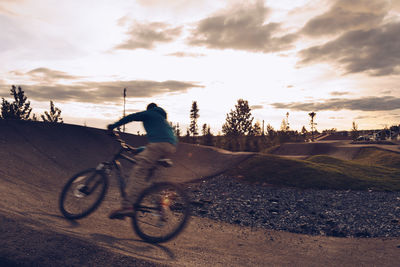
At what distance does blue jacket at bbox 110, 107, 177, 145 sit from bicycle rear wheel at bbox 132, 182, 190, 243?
0.86 metres

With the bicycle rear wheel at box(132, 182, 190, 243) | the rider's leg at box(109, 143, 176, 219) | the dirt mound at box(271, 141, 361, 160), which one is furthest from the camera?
the dirt mound at box(271, 141, 361, 160)

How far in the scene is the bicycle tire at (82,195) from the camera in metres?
5.47

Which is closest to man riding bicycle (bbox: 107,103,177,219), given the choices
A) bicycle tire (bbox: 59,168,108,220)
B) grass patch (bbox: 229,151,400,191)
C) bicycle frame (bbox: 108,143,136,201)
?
bicycle frame (bbox: 108,143,136,201)

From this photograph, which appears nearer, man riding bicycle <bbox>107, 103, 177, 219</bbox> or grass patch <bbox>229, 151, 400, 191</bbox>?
man riding bicycle <bbox>107, 103, 177, 219</bbox>

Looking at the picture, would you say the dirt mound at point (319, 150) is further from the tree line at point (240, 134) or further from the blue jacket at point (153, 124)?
the blue jacket at point (153, 124)

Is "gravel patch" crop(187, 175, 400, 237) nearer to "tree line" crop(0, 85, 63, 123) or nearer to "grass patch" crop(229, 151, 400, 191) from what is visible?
"grass patch" crop(229, 151, 400, 191)

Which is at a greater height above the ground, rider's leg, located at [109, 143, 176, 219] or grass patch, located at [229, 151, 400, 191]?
rider's leg, located at [109, 143, 176, 219]

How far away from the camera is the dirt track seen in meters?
3.78

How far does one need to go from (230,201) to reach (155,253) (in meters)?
6.69

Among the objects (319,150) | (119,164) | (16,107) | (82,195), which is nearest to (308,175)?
(119,164)

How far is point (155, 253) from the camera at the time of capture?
14.5 ft

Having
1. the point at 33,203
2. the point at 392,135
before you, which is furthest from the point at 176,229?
the point at 392,135

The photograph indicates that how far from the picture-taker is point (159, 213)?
4980 millimetres

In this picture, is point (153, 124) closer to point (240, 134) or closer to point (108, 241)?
point (108, 241)
